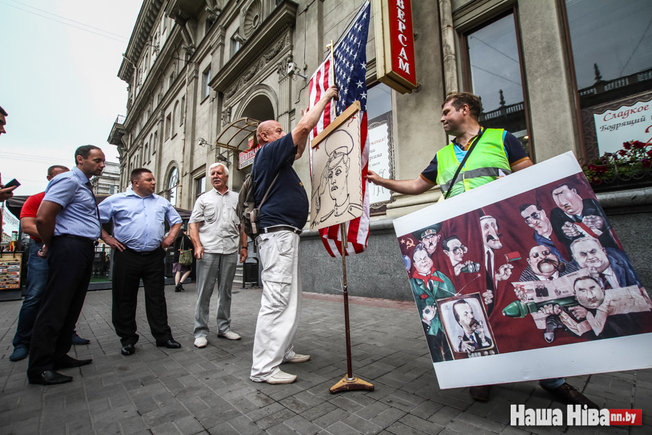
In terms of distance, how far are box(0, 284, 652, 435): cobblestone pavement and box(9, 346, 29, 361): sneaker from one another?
0.23ft

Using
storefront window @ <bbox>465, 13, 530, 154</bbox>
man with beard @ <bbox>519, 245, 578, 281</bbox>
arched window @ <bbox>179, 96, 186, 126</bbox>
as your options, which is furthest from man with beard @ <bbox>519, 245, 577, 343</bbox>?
arched window @ <bbox>179, 96, 186, 126</bbox>

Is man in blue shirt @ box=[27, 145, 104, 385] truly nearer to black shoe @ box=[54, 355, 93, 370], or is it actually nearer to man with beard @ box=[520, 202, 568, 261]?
black shoe @ box=[54, 355, 93, 370]

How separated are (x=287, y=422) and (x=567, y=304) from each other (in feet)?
5.28

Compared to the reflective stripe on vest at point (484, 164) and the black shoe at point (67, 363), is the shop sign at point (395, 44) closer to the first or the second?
the reflective stripe on vest at point (484, 164)

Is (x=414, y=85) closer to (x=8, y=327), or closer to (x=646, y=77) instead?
(x=646, y=77)

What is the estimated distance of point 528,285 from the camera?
1.60 m

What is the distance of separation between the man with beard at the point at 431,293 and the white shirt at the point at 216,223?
2.54 metres

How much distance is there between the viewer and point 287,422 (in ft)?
5.71

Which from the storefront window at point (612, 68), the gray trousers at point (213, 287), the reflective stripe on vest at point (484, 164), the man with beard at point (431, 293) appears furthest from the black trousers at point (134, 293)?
the storefront window at point (612, 68)

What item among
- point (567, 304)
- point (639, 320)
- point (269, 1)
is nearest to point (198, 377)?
point (567, 304)

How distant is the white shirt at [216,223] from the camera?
371 centimetres

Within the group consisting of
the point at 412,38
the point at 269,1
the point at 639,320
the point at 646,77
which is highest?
the point at 269,1

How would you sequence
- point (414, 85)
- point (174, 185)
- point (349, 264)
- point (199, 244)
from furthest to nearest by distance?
1. point (174, 185)
2. point (349, 264)
3. point (414, 85)
4. point (199, 244)

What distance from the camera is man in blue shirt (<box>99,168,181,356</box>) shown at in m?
3.25
